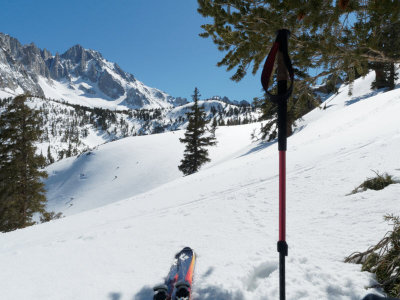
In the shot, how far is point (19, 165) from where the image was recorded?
57.8 ft

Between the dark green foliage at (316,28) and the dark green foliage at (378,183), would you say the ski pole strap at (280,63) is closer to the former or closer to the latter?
the dark green foliage at (316,28)

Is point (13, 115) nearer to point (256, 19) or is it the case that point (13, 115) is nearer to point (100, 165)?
point (256, 19)

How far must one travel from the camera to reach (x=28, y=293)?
3.25 m

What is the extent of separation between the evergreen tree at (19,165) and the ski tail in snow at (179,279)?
1901 cm

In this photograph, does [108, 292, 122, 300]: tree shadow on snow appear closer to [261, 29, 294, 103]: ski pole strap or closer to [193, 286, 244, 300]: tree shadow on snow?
[193, 286, 244, 300]: tree shadow on snow

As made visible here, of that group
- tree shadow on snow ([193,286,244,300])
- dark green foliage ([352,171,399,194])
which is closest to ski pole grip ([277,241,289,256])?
tree shadow on snow ([193,286,244,300])

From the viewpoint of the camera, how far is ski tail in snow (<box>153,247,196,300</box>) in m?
2.88

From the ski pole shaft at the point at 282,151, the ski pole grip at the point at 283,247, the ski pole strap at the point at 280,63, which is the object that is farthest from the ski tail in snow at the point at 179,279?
the ski pole strap at the point at 280,63

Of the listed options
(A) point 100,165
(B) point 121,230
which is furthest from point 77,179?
(B) point 121,230

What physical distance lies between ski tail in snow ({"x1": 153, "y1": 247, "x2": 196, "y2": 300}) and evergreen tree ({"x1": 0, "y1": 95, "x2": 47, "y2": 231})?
1901 centimetres

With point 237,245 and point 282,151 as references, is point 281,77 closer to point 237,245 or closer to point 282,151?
point 282,151

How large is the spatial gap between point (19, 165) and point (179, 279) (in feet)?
64.6

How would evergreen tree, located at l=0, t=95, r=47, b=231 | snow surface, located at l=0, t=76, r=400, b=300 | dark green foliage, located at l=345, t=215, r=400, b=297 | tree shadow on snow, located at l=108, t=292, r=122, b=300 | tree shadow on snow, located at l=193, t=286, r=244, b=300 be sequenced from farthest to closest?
evergreen tree, located at l=0, t=95, r=47, b=231 → tree shadow on snow, located at l=108, t=292, r=122, b=300 → snow surface, located at l=0, t=76, r=400, b=300 → tree shadow on snow, located at l=193, t=286, r=244, b=300 → dark green foliage, located at l=345, t=215, r=400, b=297

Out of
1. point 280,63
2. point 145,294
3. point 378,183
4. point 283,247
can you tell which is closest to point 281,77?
point 280,63
